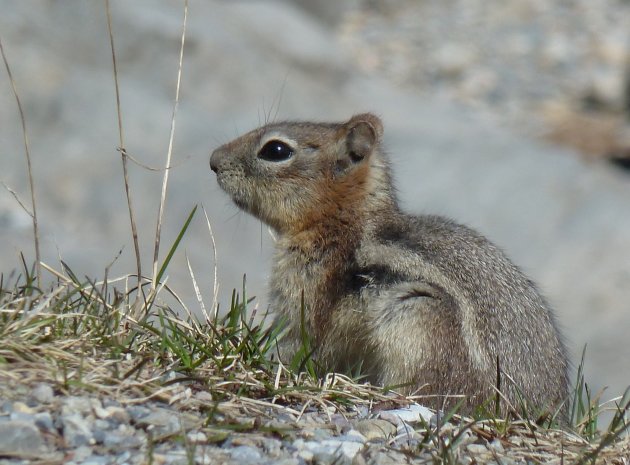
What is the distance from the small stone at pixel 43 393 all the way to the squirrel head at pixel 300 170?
7.95ft

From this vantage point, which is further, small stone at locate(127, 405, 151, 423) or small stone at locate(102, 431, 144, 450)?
small stone at locate(127, 405, 151, 423)

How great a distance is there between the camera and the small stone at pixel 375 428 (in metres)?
4.20

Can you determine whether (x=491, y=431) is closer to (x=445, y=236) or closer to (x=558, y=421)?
(x=558, y=421)

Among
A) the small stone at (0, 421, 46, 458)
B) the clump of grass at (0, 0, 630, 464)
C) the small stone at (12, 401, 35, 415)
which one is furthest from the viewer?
the clump of grass at (0, 0, 630, 464)

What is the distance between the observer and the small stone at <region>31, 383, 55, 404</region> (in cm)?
383

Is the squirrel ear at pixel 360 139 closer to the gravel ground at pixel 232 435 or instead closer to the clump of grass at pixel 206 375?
the clump of grass at pixel 206 375

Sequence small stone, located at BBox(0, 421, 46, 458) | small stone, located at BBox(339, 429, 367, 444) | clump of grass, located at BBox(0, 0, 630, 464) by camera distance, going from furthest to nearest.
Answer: small stone, located at BBox(339, 429, 367, 444), clump of grass, located at BBox(0, 0, 630, 464), small stone, located at BBox(0, 421, 46, 458)

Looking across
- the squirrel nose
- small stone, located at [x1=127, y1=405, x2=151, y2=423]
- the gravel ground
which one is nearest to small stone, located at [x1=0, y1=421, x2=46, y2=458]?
the gravel ground

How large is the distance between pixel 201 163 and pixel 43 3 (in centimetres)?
322

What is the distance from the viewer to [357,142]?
20.7 feet

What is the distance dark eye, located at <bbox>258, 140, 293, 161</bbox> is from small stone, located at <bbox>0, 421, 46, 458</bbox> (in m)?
2.97

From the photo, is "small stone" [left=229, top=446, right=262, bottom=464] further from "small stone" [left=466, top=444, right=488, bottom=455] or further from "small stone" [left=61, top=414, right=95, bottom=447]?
"small stone" [left=466, top=444, right=488, bottom=455]

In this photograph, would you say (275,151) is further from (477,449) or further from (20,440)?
(20,440)

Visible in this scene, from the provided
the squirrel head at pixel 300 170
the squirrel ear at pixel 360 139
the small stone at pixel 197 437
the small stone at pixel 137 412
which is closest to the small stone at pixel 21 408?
the small stone at pixel 137 412
